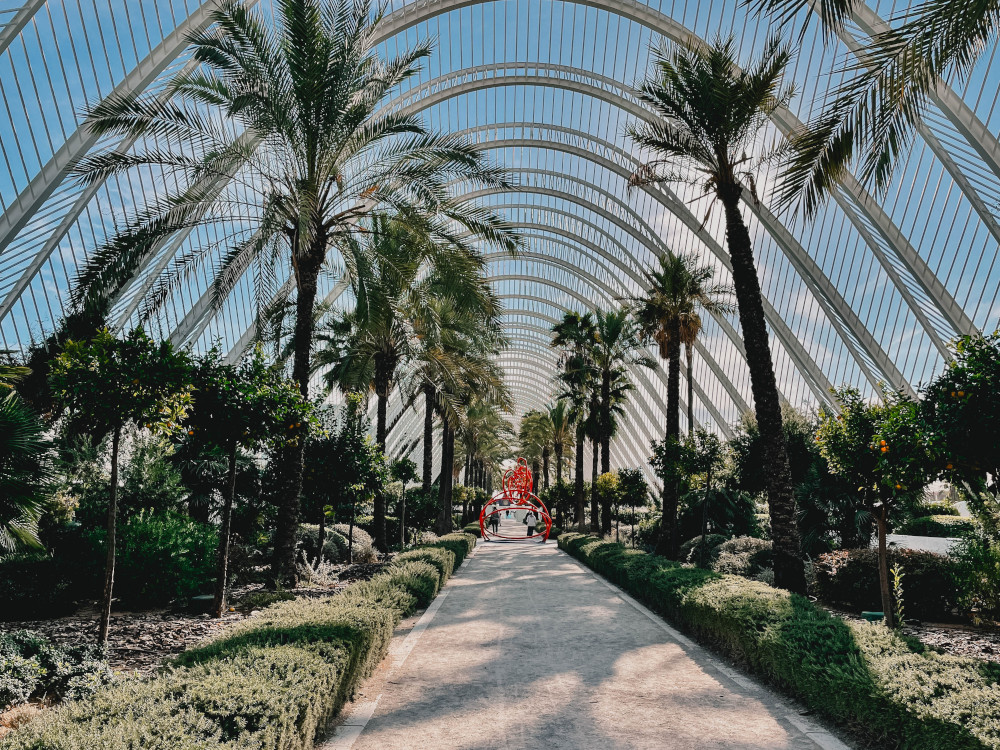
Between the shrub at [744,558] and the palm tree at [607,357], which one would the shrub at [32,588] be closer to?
the shrub at [744,558]

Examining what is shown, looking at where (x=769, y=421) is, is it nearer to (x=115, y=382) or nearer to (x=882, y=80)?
(x=882, y=80)

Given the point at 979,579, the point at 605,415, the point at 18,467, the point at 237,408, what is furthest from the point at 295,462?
the point at 605,415

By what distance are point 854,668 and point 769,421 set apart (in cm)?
599

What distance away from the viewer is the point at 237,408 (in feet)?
29.3

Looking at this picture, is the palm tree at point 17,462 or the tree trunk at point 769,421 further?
the tree trunk at point 769,421

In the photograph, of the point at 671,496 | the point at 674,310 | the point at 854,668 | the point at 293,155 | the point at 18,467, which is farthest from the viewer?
the point at 674,310

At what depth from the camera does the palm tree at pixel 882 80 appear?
6.62 meters

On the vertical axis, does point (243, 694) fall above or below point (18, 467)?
below

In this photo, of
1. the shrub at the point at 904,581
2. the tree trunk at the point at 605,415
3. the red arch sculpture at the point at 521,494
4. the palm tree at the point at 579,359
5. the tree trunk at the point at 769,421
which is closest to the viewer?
the tree trunk at the point at 769,421

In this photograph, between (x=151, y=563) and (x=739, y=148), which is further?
(x=739, y=148)

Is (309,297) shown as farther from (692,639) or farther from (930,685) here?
(930,685)

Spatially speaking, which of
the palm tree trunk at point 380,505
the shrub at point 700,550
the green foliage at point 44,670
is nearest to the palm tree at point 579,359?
the shrub at point 700,550

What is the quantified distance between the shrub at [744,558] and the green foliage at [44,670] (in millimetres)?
11808

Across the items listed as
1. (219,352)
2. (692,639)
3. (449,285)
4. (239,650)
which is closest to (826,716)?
(692,639)
